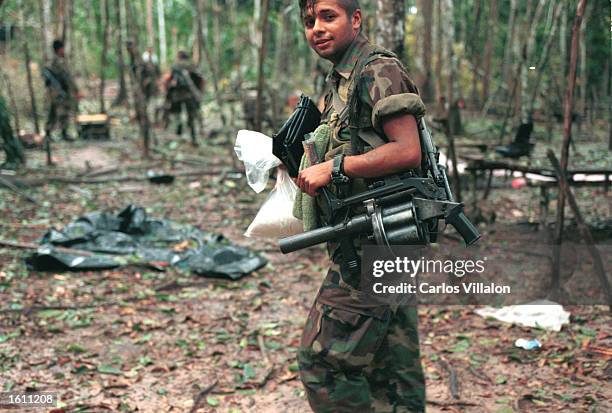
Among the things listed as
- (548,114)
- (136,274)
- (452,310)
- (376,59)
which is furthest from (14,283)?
(548,114)

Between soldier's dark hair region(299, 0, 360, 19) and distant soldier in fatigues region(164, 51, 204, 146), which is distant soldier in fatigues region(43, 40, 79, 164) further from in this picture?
soldier's dark hair region(299, 0, 360, 19)

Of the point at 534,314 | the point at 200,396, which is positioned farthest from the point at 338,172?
the point at 534,314

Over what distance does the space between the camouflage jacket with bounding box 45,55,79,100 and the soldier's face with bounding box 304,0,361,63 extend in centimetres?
1177

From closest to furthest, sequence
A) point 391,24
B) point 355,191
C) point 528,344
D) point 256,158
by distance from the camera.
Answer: point 355,191 < point 256,158 < point 528,344 < point 391,24

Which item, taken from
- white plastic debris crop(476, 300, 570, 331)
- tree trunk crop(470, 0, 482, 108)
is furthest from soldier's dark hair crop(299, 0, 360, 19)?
tree trunk crop(470, 0, 482, 108)

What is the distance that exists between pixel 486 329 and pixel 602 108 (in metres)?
13.9

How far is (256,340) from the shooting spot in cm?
452

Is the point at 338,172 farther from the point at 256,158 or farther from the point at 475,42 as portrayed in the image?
the point at 475,42

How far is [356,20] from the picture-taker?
255 cm

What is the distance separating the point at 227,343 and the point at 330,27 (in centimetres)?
261

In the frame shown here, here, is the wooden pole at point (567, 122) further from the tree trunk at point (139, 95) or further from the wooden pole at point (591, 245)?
the tree trunk at point (139, 95)

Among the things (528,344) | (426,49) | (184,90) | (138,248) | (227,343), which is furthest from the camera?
(426,49)

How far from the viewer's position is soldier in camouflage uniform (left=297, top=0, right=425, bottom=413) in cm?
236

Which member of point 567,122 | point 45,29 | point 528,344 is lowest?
point 528,344
